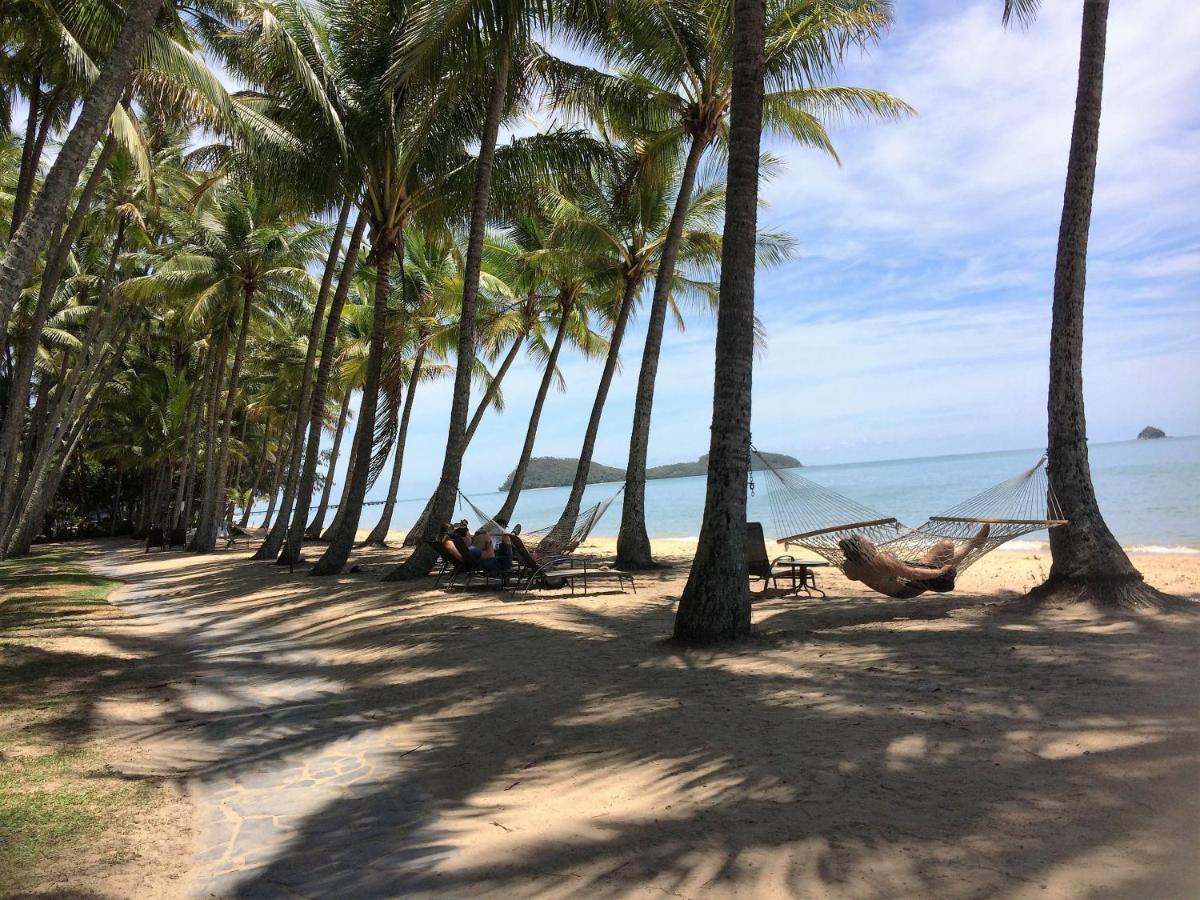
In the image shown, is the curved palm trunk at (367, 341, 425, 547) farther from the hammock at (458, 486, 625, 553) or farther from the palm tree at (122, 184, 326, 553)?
the hammock at (458, 486, 625, 553)

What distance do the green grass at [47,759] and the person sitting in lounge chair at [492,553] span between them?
3863mm

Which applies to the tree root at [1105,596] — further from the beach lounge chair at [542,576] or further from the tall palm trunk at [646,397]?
the tall palm trunk at [646,397]

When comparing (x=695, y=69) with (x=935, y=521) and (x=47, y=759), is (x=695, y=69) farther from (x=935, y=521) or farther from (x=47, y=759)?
(x=47, y=759)

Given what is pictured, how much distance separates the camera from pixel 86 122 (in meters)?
5.66

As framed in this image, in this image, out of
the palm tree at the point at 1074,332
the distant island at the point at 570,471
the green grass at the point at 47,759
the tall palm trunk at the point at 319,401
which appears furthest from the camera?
the distant island at the point at 570,471

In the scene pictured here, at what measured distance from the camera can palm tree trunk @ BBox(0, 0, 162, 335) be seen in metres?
5.26

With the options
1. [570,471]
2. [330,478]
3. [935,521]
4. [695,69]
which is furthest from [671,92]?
[570,471]

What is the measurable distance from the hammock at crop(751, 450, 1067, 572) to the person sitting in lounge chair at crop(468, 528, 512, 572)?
3.15 m

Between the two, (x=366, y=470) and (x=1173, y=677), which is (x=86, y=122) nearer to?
(x=366, y=470)

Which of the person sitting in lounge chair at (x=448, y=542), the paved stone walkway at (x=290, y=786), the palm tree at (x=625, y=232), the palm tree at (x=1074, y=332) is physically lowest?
the paved stone walkway at (x=290, y=786)

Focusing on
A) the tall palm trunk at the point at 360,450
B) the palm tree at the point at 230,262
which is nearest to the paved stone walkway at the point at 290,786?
the tall palm trunk at the point at 360,450

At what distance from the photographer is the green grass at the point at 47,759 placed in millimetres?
2725

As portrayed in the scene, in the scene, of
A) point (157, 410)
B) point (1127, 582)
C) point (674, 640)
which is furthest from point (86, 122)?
point (157, 410)

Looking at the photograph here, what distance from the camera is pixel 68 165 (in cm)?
562
